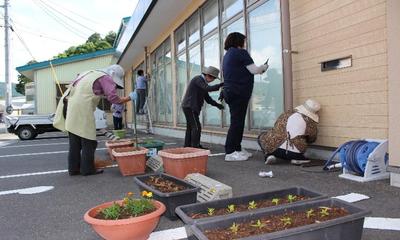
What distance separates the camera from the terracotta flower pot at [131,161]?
181 inches

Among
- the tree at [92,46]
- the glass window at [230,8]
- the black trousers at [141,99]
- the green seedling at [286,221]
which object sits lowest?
the green seedling at [286,221]

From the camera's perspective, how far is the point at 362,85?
418 cm

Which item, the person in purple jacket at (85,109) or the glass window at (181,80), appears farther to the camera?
the glass window at (181,80)

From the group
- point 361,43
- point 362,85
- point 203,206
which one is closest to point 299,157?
point 362,85

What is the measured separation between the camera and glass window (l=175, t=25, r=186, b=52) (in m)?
10.2

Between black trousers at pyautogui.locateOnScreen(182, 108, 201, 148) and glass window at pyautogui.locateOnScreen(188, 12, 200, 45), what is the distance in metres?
3.54

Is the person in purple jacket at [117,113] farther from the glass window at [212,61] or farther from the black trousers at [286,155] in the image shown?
the black trousers at [286,155]

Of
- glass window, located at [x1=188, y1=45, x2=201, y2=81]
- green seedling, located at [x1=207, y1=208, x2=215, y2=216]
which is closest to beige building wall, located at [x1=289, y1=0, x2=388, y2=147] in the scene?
green seedling, located at [x1=207, y1=208, x2=215, y2=216]

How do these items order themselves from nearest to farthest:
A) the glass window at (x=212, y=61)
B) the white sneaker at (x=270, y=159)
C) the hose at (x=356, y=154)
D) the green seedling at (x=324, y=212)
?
the green seedling at (x=324, y=212) → the hose at (x=356, y=154) → the white sneaker at (x=270, y=159) → the glass window at (x=212, y=61)

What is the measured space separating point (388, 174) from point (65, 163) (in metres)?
4.90

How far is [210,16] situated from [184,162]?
5117 millimetres

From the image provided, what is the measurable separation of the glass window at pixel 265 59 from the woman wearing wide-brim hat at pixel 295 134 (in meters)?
0.94

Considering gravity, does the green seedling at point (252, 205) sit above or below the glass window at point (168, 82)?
below

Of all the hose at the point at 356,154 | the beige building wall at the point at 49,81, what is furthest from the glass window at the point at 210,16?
the beige building wall at the point at 49,81
